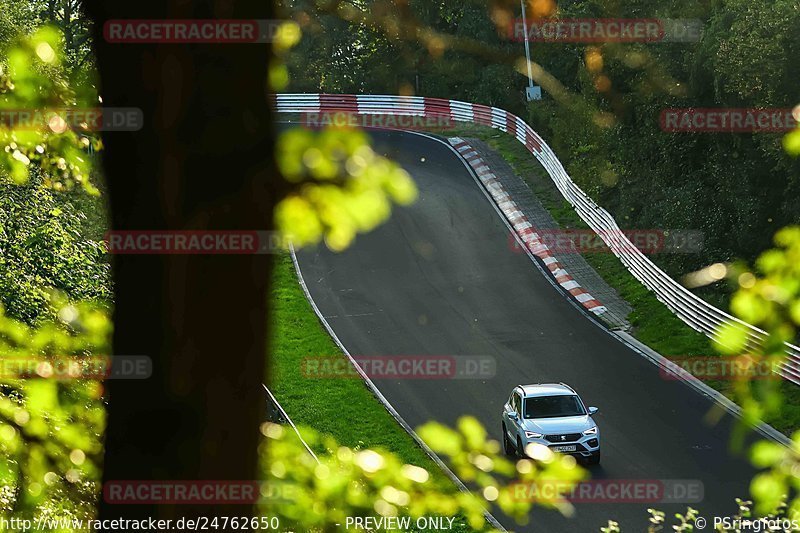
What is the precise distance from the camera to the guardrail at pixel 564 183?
26.1 m

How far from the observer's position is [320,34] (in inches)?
2119

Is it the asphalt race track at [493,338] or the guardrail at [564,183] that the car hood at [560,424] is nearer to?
the asphalt race track at [493,338]

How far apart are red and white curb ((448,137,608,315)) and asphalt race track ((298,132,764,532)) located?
0.46 m

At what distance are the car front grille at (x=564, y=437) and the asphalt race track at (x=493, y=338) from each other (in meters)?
0.90

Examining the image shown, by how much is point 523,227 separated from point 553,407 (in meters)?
15.2

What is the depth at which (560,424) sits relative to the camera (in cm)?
1950

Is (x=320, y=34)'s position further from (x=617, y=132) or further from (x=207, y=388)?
(x=207, y=388)

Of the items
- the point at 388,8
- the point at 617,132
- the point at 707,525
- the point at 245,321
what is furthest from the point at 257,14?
the point at 388,8

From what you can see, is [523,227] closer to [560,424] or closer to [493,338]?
[493,338]

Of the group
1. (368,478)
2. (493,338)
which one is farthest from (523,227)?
(368,478)

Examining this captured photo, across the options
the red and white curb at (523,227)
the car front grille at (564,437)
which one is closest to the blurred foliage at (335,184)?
the car front grille at (564,437)

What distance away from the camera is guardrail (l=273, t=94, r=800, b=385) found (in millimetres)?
26052

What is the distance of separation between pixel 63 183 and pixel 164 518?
664cm

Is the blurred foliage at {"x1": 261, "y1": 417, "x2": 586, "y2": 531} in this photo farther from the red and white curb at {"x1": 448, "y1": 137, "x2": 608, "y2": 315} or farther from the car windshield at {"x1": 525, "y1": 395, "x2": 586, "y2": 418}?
the red and white curb at {"x1": 448, "y1": 137, "x2": 608, "y2": 315}
